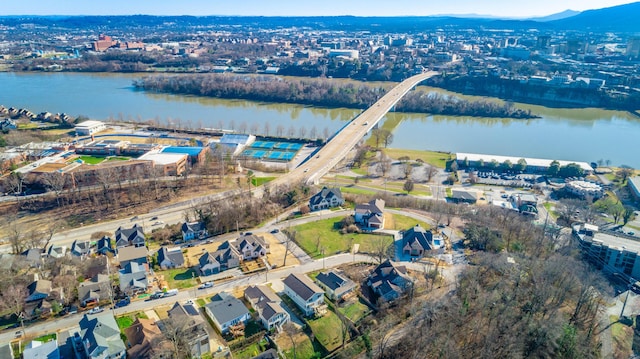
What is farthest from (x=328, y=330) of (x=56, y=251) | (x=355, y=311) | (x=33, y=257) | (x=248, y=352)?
(x=56, y=251)

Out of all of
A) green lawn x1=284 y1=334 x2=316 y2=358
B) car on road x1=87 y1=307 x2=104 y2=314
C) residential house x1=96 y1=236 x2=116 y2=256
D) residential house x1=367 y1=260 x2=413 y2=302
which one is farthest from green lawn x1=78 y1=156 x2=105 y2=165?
green lawn x1=284 y1=334 x2=316 y2=358

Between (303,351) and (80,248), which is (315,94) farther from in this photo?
(303,351)

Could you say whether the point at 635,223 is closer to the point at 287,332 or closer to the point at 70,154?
the point at 287,332

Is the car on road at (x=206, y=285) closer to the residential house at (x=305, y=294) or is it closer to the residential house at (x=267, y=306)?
the residential house at (x=267, y=306)

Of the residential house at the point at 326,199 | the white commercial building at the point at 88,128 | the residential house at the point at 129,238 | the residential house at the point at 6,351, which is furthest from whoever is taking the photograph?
the white commercial building at the point at 88,128

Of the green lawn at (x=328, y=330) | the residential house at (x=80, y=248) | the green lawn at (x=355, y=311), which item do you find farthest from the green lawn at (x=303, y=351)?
the residential house at (x=80, y=248)

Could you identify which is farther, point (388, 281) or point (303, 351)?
point (388, 281)
